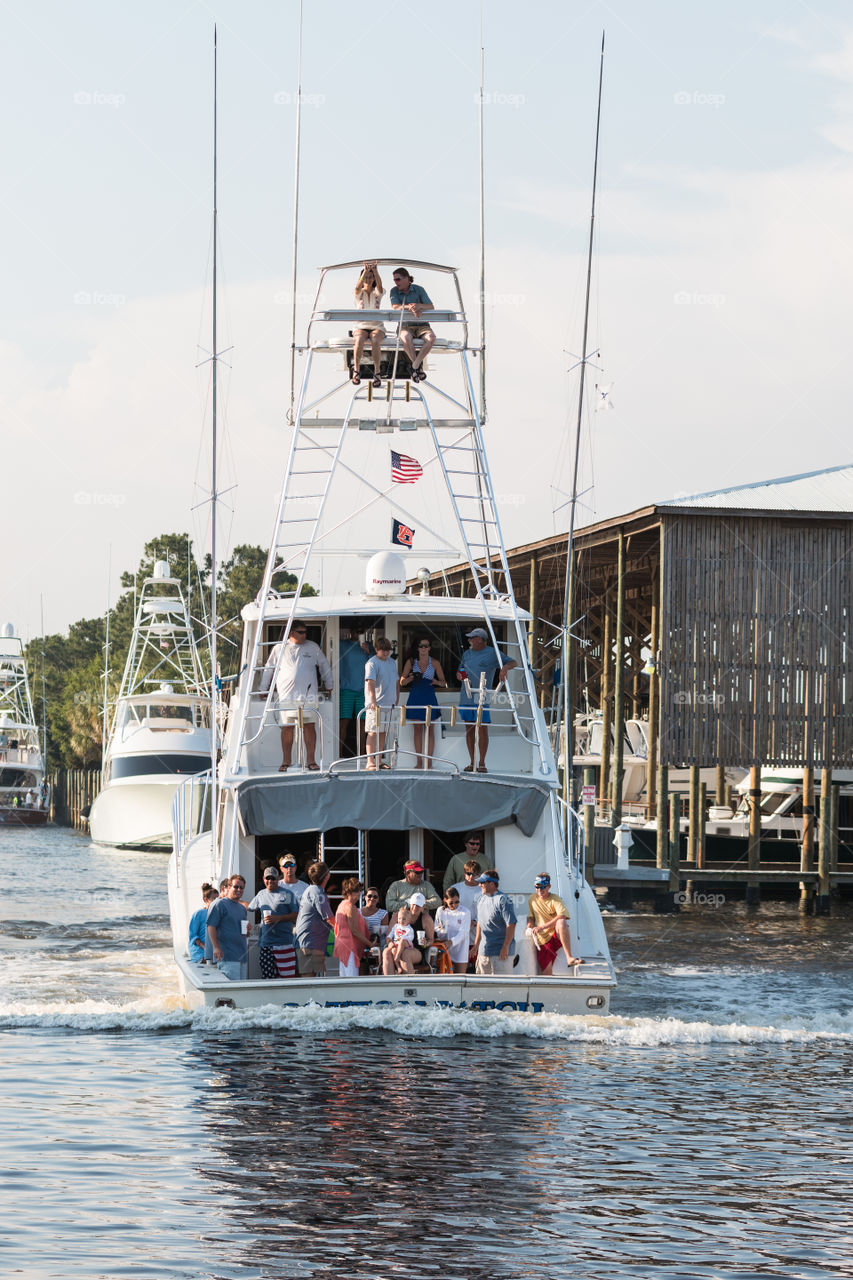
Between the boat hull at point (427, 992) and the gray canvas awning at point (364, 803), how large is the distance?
234 cm

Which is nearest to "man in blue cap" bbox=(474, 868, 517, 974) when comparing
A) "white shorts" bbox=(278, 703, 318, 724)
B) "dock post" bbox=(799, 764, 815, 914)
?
"white shorts" bbox=(278, 703, 318, 724)

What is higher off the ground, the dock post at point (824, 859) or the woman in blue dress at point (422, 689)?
the woman in blue dress at point (422, 689)

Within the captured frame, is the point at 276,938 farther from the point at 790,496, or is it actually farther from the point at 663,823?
the point at 790,496

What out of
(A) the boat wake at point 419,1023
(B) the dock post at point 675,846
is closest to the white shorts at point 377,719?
(A) the boat wake at point 419,1023

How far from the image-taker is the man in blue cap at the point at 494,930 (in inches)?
681

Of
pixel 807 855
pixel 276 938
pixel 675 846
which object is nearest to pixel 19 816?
pixel 675 846

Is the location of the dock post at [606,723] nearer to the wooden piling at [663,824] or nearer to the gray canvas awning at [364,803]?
the wooden piling at [663,824]

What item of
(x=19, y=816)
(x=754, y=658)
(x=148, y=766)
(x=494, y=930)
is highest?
(x=754, y=658)

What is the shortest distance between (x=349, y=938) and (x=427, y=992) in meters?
1.14

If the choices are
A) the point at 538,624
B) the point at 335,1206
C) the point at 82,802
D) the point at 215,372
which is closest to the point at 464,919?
the point at 335,1206

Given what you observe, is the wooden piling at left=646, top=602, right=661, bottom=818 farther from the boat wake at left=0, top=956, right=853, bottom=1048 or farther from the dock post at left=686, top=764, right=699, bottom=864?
the boat wake at left=0, top=956, right=853, bottom=1048

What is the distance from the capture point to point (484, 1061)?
Answer: 51.7 feet

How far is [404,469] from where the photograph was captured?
21922 millimetres

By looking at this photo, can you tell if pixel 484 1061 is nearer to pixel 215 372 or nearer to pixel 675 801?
pixel 215 372
